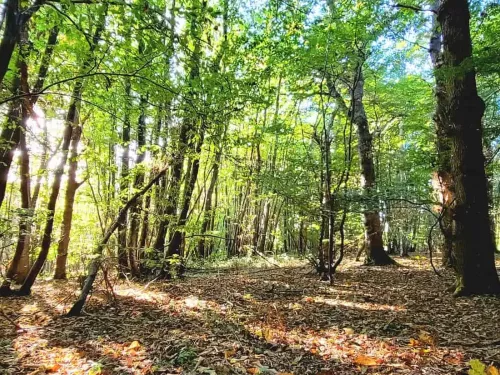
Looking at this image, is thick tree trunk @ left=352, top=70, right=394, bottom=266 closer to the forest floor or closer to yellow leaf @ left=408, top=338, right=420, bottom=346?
the forest floor

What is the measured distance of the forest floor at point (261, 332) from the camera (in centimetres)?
283

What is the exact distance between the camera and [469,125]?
462 centimetres

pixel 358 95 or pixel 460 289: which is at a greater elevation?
pixel 358 95

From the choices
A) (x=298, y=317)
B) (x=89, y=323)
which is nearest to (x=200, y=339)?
(x=298, y=317)

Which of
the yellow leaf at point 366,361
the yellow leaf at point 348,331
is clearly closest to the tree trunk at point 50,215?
the yellow leaf at point 348,331

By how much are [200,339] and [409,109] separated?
34.2 ft

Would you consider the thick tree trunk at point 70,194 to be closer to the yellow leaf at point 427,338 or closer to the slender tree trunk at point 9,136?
the slender tree trunk at point 9,136

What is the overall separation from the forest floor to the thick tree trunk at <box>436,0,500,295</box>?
406 mm

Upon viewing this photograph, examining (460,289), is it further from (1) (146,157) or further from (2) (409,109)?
(2) (409,109)

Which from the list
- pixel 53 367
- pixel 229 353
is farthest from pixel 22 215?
pixel 229 353

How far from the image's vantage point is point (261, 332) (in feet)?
11.9

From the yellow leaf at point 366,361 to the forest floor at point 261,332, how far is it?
0.04ft

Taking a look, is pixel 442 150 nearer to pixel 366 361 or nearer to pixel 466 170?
pixel 466 170

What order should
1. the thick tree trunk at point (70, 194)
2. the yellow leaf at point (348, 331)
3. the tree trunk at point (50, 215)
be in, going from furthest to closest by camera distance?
the thick tree trunk at point (70, 194), the tree trunk at point (50, 215), the yellow leaf at point (348, 331)
